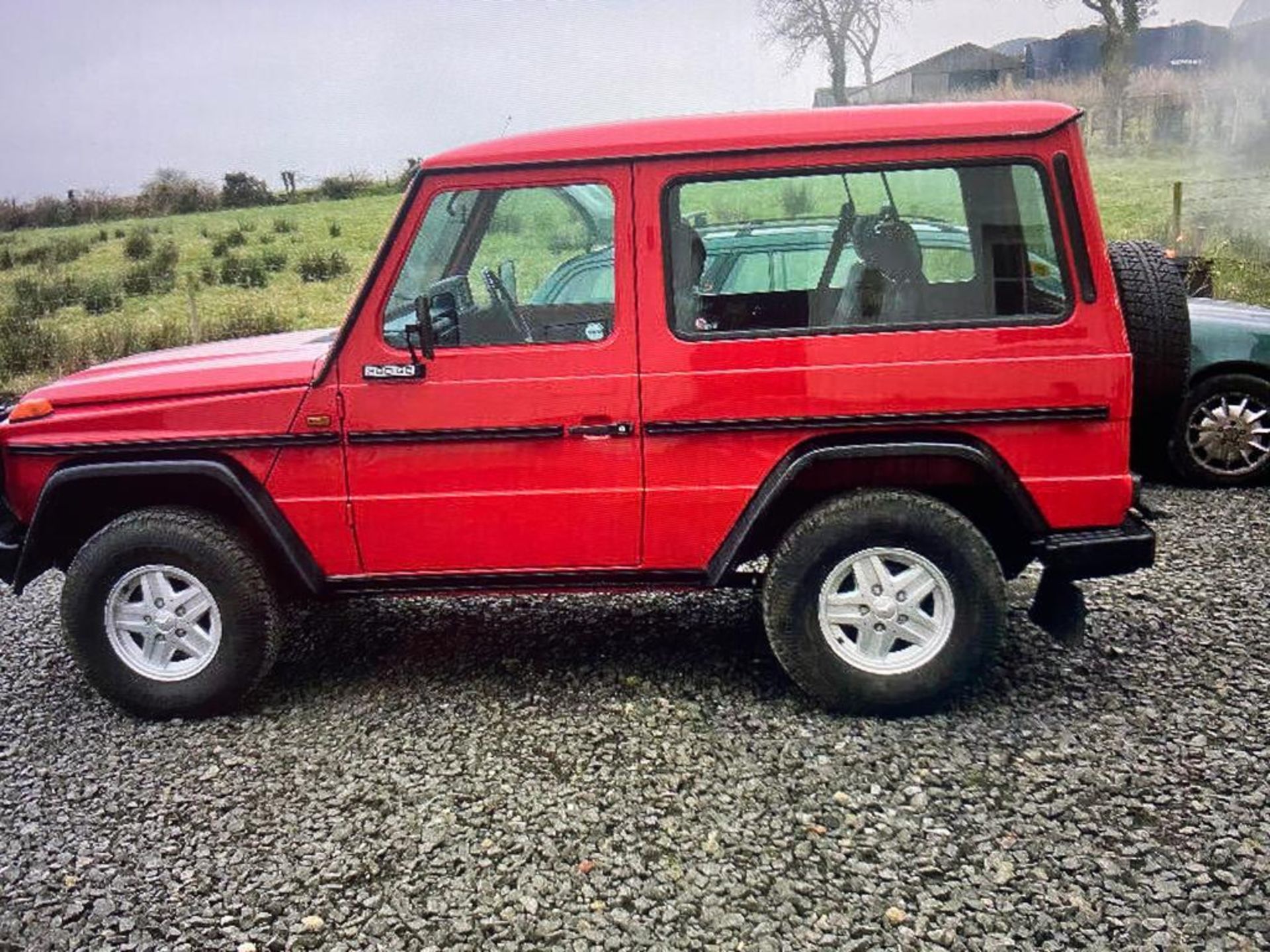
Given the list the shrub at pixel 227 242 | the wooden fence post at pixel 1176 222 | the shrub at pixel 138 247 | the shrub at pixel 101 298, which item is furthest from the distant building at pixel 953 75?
the shrub at pixel 101 298

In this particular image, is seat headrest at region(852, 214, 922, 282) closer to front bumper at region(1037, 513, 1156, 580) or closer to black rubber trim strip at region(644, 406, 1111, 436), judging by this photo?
black rubber trim strip at region(644, 406, 1111, 436)

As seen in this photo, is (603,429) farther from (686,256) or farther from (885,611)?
(885,611)

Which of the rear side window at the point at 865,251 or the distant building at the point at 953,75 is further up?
the distant building at the point at 953,75

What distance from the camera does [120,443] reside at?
13.7ft

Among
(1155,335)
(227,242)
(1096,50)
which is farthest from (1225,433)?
(1096,50)

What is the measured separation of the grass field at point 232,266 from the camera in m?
14.2

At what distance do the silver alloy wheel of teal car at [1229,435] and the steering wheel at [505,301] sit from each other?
485cm

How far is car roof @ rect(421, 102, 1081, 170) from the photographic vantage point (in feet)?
12.4

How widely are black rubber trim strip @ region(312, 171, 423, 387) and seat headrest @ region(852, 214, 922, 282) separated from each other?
160 centimetres

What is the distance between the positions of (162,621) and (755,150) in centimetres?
288

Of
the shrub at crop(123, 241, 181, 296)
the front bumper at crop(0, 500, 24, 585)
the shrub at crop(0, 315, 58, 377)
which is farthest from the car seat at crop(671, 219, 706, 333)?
the shrub at crop(123, 241, 181, 296)

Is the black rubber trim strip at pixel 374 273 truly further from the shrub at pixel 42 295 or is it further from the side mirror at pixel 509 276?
the shrub at pixel 42 295

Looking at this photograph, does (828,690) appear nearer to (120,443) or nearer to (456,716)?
(456,716)

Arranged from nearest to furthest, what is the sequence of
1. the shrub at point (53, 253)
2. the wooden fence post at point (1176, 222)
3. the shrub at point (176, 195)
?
the wooden fence post at point (1176, 222)
the shrub at point (53, 253)
the shrub at point (176, 195)
